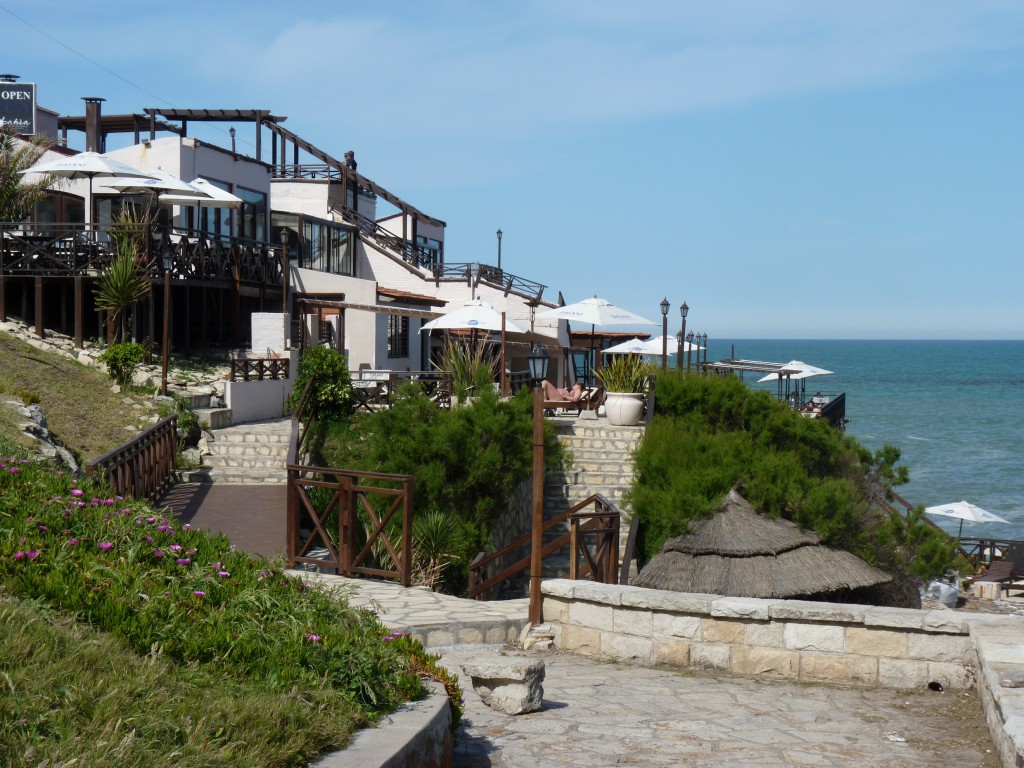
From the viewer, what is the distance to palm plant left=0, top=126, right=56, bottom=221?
962 inches

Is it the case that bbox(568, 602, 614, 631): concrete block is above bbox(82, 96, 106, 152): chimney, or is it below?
below

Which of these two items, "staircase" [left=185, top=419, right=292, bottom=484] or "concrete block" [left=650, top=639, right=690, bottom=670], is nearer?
"concrete block" [left=650, top=639, right=690, bottom=670]

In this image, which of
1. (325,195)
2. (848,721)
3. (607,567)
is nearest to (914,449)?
(325,195)

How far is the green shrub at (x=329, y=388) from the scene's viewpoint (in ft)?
67.4

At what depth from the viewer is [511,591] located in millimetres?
18734

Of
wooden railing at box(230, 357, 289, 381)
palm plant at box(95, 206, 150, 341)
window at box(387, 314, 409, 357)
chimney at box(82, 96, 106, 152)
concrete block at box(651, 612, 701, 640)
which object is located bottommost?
concrete block at box(651, 612, 701, 640)

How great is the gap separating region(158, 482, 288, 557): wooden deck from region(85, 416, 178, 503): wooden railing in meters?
0.28

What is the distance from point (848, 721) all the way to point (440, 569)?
387 inches

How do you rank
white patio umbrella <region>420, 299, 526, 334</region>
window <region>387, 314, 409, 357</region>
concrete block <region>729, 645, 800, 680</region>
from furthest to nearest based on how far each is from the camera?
1. window <region>387, 314, 409, 357</region>
2. white patio umbrella <region>420, 299, 526, 334</region>
3. concrete block <region>729, 645, 800, 680</region>

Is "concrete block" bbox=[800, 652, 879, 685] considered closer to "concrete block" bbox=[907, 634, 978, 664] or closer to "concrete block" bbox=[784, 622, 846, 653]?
"concrete block" bbox=[784, 622, 846, 653]

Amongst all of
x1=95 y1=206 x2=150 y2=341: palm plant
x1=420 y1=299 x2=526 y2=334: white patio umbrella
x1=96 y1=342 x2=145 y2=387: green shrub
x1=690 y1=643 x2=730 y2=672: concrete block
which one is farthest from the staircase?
x1=690 y1=643 x2=730 y2=672: concrete block

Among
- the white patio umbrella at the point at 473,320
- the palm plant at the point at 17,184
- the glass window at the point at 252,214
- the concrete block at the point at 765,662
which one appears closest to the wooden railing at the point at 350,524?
the concrete block at the point at 765,662

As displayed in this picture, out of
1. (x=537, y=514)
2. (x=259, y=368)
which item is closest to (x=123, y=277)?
(x=259, y=368)

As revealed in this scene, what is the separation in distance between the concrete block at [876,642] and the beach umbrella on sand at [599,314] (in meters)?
19.2
